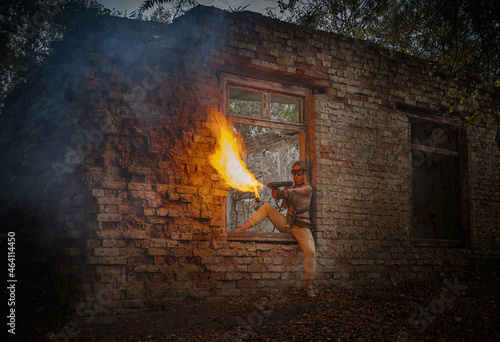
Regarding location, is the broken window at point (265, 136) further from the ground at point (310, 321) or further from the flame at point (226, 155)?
the ground at point (310, 321)

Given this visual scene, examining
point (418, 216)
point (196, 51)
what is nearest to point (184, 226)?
point (196, 51)

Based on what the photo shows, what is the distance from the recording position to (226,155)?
6.21 m

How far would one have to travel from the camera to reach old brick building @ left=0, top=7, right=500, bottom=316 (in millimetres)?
5230

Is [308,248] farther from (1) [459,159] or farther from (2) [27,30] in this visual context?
(2) [27,30]

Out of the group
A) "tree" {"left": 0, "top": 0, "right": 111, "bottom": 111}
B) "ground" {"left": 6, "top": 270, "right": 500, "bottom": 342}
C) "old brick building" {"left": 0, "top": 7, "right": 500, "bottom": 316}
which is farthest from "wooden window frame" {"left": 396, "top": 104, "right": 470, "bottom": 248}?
"tree" {"left": 0, "top": 0, "right": 111, "bottom": 111}

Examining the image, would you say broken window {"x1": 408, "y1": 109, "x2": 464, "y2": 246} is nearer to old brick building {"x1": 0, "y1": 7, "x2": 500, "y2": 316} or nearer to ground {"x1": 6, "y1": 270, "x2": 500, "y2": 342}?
old brick building {"x1": 0, "y1": 7, "x2": 500, "y2": 316}

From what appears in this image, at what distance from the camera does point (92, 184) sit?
518 cm

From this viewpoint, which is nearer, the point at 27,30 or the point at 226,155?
the point at 226,155

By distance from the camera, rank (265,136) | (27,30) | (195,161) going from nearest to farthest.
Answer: (195,161) → (27,30) → (265,136)

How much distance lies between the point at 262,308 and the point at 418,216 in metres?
6.66

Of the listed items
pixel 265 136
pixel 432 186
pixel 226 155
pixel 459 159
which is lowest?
pixel 432 186

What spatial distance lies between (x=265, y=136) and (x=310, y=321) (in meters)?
8.66

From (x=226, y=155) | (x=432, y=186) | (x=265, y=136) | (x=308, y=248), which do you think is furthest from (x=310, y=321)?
(x=265, y=136)

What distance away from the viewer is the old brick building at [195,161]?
5230 millimetres
